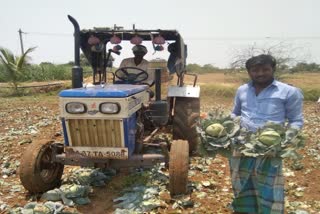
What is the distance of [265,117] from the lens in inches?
158

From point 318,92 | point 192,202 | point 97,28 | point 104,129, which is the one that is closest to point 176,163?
point 192,202

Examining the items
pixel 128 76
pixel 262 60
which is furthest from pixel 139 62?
pixel 262 60

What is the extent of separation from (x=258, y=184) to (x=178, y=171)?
1219 millimetres

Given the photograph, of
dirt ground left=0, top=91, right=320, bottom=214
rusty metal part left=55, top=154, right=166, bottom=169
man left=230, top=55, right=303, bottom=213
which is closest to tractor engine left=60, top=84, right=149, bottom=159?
rusty metal part left=55, top=154, right=166, bottom=169

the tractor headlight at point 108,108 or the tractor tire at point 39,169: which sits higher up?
the tractor headlight at point 108,108

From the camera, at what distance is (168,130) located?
28.0ft

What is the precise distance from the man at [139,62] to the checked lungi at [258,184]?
3.23m

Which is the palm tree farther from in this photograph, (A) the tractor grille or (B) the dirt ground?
(A) the tractor grille

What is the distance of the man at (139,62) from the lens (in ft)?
23.5

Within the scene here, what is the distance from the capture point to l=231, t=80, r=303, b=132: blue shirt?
154 inches

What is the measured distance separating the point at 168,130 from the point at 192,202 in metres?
3.65

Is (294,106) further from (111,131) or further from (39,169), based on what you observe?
(39,169)

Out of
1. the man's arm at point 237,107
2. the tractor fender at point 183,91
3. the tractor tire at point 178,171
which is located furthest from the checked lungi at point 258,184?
the tractor fender at point 183,91

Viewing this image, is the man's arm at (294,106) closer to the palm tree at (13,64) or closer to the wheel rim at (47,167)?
the wheel rim at (47,167)
